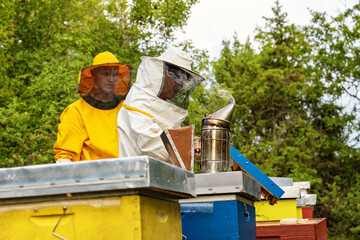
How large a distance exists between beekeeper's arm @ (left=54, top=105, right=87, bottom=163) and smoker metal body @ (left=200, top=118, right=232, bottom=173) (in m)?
0.90

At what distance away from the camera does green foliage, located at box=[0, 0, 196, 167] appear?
8242mm

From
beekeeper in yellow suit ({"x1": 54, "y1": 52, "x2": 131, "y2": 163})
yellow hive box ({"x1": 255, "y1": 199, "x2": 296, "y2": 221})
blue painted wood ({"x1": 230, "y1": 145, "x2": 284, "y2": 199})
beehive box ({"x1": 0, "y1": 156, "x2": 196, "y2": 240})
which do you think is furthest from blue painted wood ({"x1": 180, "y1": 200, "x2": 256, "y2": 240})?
yellow hive box ({"x1": 255, "y1": 199, "x2": 296, "y2": 221})

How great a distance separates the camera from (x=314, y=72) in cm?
1480

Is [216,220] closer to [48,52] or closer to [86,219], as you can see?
[86,219]

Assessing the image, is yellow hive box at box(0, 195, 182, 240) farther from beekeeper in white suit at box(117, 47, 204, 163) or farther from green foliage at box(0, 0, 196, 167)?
green foliage at box(0, 0, 196, 167)

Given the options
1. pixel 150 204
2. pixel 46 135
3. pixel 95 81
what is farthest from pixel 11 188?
pixel 46 135

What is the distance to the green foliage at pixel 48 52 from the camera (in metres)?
8.24

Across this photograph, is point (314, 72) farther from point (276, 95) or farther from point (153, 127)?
point (153, 127)

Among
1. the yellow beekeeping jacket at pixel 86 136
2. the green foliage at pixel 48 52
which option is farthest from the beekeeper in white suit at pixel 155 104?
the green foliage at pixel 48 52

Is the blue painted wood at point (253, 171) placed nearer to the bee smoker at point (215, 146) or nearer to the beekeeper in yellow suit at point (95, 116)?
the bee smoker at point (215, 146)

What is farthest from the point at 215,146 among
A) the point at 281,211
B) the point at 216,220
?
the point at 281,211

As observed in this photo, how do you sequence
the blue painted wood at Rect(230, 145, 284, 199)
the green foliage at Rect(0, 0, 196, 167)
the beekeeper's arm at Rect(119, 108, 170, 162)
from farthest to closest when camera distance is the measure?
1. the green foliage at Rect(0, 0, 196, 167)
2. the blue painted wood at Rect(230, 145, 284, 199)
3. the beekeeper's arm at Rect(119, 108, 170, 162)

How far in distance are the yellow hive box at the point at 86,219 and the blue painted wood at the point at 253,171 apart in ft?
4.79

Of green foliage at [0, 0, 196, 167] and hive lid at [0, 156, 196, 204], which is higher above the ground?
green foliage at [0, 0, 196, 167]
